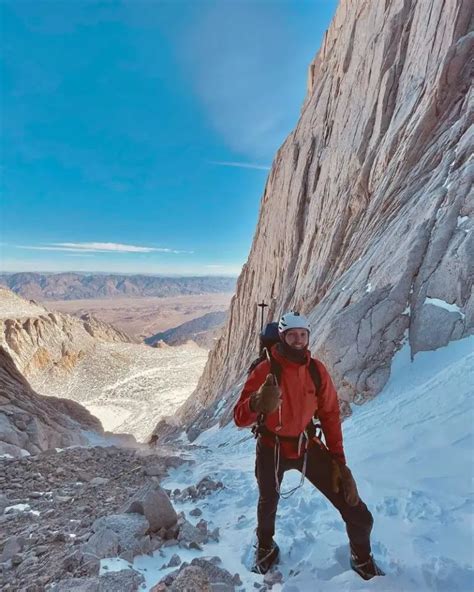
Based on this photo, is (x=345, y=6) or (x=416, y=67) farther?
(x=345, y=6)

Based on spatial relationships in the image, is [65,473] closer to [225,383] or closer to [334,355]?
[334,355]

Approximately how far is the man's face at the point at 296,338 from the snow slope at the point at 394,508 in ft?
7.72

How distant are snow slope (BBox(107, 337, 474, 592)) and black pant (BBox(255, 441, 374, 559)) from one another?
0.34 meters

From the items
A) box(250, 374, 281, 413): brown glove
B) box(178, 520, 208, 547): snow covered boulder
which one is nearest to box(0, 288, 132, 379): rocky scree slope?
box(178, 520, 208, 547): snow covered boulder

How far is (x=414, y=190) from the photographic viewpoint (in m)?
16.2

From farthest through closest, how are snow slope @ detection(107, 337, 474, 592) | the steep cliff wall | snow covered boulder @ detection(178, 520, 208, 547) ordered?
the steep cliff wall
snow covered boulder @ detection(178, 520, 208, 547)
snow slope @ detection(107, 337, 474, 592)

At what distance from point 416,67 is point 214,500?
2307cm

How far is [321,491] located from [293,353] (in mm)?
1566

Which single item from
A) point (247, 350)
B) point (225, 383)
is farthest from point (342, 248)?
point (225, 383)

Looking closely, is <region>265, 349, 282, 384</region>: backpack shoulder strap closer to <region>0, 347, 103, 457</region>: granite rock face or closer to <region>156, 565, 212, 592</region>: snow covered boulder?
<region>156, 565, 212, 592</region>: snow covered boulder

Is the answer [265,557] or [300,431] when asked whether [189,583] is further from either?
[300,431]

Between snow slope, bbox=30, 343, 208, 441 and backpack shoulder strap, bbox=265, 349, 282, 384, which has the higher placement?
backpack shoulder strap, bbox=265, 349, 282, 384

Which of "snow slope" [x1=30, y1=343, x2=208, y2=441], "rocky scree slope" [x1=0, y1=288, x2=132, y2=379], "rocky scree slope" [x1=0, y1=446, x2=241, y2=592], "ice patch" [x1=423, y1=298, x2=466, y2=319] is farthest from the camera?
"rocky scree slope" [x1=0, y1=288, x2=132, y2=379]

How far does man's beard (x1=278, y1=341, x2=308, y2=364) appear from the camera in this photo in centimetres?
390
